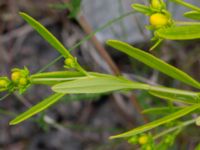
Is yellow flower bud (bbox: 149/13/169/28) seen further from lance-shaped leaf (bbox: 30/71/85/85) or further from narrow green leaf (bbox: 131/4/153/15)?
lance-shaped leaf (bbox: 30/71/85/85)

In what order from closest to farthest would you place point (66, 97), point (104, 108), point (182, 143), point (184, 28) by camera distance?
1. point (184, 28)
2. point (66, 97)
3. point (182, 143)
4. point (104, 108)

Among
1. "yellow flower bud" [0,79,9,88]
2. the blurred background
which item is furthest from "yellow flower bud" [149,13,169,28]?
the blurred background

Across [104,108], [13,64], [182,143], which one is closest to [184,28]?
[182,143]

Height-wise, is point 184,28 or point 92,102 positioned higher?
point 184,28

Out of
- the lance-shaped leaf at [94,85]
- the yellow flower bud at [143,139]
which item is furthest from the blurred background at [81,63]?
the lance-shaped leaf at [94,85]

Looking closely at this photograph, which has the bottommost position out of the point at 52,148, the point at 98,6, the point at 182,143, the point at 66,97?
the point at 182,143

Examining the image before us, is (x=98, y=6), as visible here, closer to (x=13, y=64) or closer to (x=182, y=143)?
(x=13, y=64)

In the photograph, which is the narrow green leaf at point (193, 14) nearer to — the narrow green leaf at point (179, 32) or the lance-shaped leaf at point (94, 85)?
the narrow green leaf at point (179, 32)

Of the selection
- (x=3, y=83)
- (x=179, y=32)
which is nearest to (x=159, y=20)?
(x=179, y=32)
